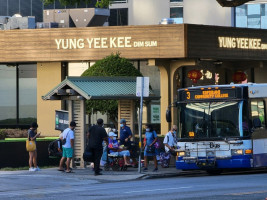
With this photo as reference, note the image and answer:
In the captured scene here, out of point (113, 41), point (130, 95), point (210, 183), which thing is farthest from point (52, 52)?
point (210, 183)

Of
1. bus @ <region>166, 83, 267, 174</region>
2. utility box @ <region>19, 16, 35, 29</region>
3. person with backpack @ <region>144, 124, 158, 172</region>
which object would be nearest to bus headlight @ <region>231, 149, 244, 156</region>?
bus @ <region>166, 83, 267, 174</region>

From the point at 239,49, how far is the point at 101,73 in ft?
29.1

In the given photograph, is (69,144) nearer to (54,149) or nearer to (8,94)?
(54,149)

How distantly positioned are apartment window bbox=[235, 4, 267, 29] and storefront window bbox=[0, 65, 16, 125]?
1839 cm

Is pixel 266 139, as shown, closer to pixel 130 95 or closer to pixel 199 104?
pixel 199 104

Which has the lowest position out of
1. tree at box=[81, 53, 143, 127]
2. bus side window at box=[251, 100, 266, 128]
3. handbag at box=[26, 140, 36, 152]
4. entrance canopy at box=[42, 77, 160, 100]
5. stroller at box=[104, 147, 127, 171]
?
stroller at box=[104, 147, 127, 171]

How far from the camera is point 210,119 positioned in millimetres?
25859

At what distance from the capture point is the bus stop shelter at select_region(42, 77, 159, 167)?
2788cm

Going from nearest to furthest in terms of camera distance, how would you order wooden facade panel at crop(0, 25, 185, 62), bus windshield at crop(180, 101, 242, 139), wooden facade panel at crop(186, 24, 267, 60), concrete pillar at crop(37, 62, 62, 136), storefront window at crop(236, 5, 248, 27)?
1. bus windshield at crop(180, 101, 242, 139)
2. wooden facade panel at crop(0, 25, 185, 62)
3. wooden facade panel at crop(186, 24, 267, 60)
4. concrete pillar at crop(37, 62, 62, 136)
5. storefront window at crop(236, 5, 248, 27)

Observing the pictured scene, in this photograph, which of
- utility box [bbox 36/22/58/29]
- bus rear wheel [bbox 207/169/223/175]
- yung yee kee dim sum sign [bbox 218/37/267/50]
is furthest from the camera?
utility box [bbox 36/22/58/29]

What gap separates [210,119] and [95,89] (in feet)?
14.2

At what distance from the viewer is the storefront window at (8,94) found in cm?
4338

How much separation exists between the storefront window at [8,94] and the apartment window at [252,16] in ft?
60.3

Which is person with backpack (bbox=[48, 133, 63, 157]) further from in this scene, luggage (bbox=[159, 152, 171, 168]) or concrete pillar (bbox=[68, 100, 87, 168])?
luggage (bbox=[159, 152, 171, 168])
